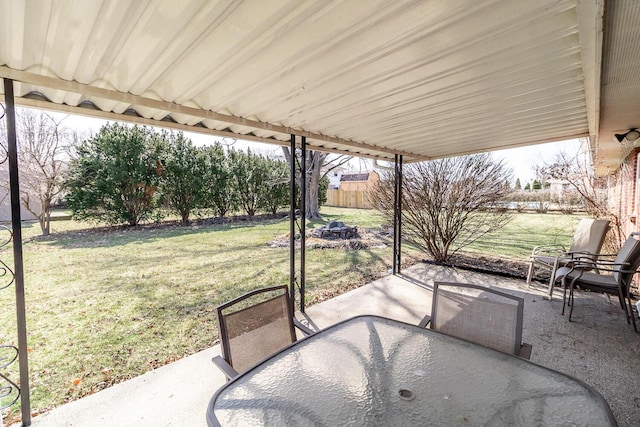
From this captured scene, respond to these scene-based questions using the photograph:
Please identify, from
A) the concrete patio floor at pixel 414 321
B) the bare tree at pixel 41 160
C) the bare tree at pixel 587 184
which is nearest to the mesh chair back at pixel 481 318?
the concrete patio floor at pixel 414 321

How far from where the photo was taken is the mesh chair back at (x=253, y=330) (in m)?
1.68

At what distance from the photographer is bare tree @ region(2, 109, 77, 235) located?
24.6 feet

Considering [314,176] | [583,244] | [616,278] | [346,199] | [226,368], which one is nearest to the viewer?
[226,368]

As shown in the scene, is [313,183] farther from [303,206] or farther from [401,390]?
[401,390]

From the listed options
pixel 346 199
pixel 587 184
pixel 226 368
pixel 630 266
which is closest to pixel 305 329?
pixel 226 368

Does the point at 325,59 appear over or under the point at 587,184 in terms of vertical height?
over

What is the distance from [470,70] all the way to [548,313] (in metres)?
3.49

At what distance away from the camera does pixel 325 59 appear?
5.46ft

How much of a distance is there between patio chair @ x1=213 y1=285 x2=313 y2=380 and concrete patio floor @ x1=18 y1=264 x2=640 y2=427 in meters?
0.65

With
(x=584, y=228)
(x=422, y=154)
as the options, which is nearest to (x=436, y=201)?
(x=422, y=154)

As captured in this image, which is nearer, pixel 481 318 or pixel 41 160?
pixel 481 318

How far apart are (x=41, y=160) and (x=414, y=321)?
10.3 m

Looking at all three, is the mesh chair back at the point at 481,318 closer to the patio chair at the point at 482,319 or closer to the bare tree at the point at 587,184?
the patio chair at the point at 482,319

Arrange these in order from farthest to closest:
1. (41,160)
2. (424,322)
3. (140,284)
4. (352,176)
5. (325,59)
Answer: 1. (352,176)
2. (41,160)
3. (140,284)
4. (424,322)
5. (325,59)
